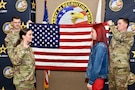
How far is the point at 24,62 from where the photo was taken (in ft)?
12.2

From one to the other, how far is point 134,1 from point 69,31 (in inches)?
50.4

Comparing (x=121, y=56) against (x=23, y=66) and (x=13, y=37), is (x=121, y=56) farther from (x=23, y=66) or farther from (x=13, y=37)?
(x=13, y=37)

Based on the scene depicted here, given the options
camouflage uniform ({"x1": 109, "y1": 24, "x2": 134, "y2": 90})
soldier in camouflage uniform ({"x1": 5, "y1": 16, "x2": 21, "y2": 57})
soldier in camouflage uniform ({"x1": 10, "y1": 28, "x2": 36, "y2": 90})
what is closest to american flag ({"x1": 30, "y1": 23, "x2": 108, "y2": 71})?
soldier in camouflage uniform ({"x1": 5, "y1": 16, "x2": 21, "y2": 57})

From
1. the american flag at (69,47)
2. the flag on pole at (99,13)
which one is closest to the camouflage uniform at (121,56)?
the american flag at (69,47)

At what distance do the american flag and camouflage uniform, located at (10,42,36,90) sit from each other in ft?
2.87

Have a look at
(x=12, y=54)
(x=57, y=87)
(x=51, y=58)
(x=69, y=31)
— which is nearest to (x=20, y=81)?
(x=12, y=54)

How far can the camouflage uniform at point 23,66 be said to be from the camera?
365 cm

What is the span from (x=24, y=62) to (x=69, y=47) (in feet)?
3.64

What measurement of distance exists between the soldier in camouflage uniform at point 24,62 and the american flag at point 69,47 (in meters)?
0.86

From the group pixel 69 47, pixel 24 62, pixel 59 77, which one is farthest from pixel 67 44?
pixel 24 62

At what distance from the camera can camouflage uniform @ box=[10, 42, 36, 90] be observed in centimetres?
365

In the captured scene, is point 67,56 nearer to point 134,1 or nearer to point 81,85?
point 81,85

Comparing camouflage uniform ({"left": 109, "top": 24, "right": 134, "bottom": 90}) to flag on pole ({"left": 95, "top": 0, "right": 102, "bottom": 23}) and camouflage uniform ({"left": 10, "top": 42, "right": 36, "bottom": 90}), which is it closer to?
flag on pole ({"left": 95, "top": 0, "right": 102, "bottom": 23})

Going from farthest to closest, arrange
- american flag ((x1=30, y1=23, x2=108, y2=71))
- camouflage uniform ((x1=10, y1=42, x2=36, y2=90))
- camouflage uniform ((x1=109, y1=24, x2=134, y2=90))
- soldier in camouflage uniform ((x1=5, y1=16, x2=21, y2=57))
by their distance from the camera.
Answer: american flag ((x1=30, y1=23, x2=108, y2=71))
camouflage uniform ((x1=109, y1=24, x2=134, y2=90))
soldier in camouflage uniform ((x1=5, y1=16, x2=21, y2=57))
camouflage uniform ((x1=10, y1=42, x2=36, y2=90))
